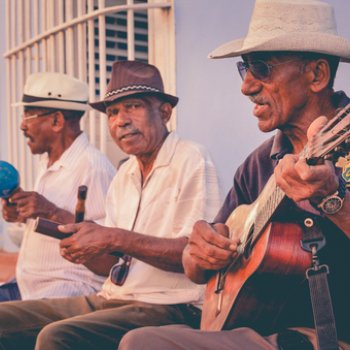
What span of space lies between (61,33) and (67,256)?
277cm

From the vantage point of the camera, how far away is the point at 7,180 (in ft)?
14.6

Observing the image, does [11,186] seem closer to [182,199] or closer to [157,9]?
[182,199]

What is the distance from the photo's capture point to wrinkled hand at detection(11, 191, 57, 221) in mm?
4457

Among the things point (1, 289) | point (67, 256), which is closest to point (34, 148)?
point (1, 289)

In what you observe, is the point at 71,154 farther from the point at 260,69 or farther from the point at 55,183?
the point at 260,69

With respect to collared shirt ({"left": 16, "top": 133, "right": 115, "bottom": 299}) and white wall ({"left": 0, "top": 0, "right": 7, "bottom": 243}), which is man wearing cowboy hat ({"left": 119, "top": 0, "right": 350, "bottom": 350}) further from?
white wall ({"left": 0, "top": 0, "right": 7, "bottom": 243})

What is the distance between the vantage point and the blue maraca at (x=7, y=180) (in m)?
4.44

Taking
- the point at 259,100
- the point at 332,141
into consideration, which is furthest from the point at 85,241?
the point at 332,141

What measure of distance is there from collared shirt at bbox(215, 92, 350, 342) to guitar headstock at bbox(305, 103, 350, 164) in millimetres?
350

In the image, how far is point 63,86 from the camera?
4.93 metres

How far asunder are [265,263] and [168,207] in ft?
4.21

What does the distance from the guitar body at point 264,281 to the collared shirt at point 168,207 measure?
677 millimetres

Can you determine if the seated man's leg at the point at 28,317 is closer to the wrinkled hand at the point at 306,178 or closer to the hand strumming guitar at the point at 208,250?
the hand strumming guitar at the point at 208,250

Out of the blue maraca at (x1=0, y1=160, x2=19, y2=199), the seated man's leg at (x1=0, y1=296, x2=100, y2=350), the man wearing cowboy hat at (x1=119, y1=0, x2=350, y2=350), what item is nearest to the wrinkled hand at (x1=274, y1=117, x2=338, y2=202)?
the man wearing cowboy hat at (x1=119, y1=0, x2=350, y2=350)
